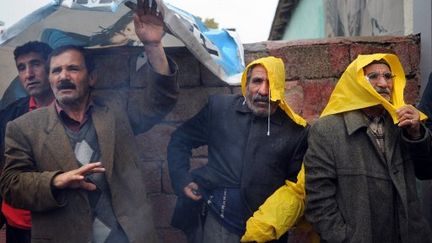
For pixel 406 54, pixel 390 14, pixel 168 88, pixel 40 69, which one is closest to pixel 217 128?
pixel 168 88

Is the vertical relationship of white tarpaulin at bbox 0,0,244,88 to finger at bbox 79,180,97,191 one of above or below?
above

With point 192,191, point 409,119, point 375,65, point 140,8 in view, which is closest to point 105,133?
point 192,191

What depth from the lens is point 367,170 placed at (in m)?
3.27

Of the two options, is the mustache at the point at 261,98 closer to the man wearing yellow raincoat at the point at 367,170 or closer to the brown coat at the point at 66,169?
the man wearing yellow raincoat at the point at 367,170

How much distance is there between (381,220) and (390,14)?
308 cm

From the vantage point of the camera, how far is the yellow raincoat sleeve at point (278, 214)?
3.43 meters

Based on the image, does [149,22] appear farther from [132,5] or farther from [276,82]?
[276,82]

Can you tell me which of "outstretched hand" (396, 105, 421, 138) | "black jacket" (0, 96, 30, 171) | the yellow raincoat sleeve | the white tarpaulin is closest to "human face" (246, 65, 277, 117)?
the white tarpaulin

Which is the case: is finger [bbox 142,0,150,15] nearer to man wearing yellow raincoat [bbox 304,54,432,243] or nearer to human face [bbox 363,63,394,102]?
man wearing yellow raincoat [bbox 304,54,432,243]

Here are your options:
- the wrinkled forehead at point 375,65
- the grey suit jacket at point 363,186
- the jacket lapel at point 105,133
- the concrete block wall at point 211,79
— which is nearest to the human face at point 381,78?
the wrinkled forehead at point 375,65

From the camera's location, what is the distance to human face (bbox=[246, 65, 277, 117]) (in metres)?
3.68

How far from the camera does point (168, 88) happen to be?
12.6ft

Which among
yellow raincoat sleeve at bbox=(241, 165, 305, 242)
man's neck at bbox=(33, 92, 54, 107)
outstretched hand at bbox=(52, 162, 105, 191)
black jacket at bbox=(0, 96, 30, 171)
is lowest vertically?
yellow raincoat sleeve at bbox=(241, 165, 305, 242)

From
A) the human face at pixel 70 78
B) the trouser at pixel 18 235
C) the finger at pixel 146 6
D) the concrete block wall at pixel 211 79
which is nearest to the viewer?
the finger at pixel 146 6
